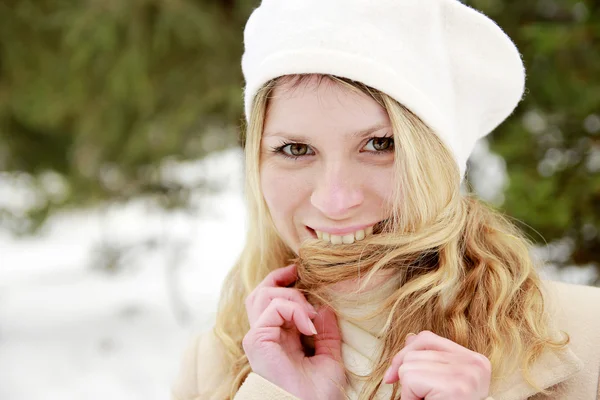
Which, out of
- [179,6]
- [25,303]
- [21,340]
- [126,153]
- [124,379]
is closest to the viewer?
[179,6]

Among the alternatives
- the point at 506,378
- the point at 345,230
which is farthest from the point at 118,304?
the point at 506,378

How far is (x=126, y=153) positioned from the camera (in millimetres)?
4602

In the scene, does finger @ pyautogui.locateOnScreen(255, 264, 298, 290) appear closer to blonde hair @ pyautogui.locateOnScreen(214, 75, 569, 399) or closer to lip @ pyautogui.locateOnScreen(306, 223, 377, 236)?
blonde hair @ pyautogui.locateOnScreen(214, 75, 569, 399)

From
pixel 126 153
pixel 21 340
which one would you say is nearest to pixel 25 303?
pixel 21 340

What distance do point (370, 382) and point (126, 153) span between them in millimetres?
3586

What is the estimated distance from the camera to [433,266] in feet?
4.72

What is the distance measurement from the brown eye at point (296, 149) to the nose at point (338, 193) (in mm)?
100

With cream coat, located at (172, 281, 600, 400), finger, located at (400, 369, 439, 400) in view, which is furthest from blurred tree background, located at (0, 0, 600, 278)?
finger, located at (400, 369, 439, 400)

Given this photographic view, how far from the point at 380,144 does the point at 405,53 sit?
187mm

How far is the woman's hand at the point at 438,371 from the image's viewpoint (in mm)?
1129

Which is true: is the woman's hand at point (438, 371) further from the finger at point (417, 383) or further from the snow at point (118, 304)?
the snow at point (118, 304)

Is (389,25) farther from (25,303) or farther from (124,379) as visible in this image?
(25,303)

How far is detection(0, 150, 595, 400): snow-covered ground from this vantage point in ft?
16.2

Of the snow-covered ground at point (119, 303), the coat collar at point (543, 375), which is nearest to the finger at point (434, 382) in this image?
the coat collar at point (543, 375)
